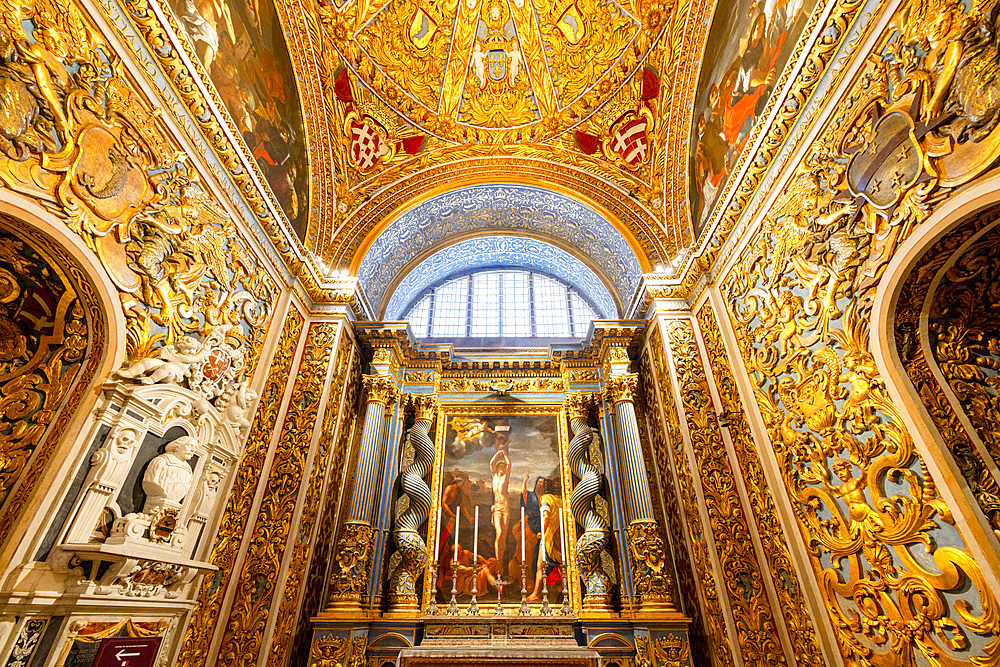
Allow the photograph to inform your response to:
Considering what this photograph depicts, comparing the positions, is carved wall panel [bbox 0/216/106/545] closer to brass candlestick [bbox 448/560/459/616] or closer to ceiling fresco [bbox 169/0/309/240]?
ceiling fresco [bbox 169/0/309/240]

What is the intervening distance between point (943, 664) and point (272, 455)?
6878mm

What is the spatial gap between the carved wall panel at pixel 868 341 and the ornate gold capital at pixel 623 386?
2872 millimetres

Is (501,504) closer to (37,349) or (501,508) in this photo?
(501,508)

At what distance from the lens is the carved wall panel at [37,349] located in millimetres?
3263

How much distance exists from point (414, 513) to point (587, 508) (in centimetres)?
297

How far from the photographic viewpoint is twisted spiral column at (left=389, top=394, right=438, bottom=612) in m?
6.55

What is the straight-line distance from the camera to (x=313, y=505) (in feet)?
20.3

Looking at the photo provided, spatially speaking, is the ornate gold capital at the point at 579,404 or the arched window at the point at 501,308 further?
the arched window at the point at 501,308

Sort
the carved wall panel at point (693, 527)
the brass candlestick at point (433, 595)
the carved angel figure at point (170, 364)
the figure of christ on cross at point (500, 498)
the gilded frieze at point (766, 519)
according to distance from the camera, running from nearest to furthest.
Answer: the carved angel figure at point (170, 364) < the gilded frieze at point (766, 519) < the carved wall panel at point (693, 527) < the brass candlestick at point (433, 595) < the figure of christ on cross at point (500, 498)

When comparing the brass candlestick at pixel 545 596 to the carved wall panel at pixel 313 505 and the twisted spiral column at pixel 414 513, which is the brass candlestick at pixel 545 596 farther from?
the carved wall panel at pixel 313 505

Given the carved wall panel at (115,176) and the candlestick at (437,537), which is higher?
the carved wall panel at (115,176)

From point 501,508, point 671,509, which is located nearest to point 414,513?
point 501,508

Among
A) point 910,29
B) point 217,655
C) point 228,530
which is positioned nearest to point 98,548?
point 228,530

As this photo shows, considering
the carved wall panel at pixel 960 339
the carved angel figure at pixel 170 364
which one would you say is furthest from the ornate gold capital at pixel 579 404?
the carved angel figure at pixel 170 364
